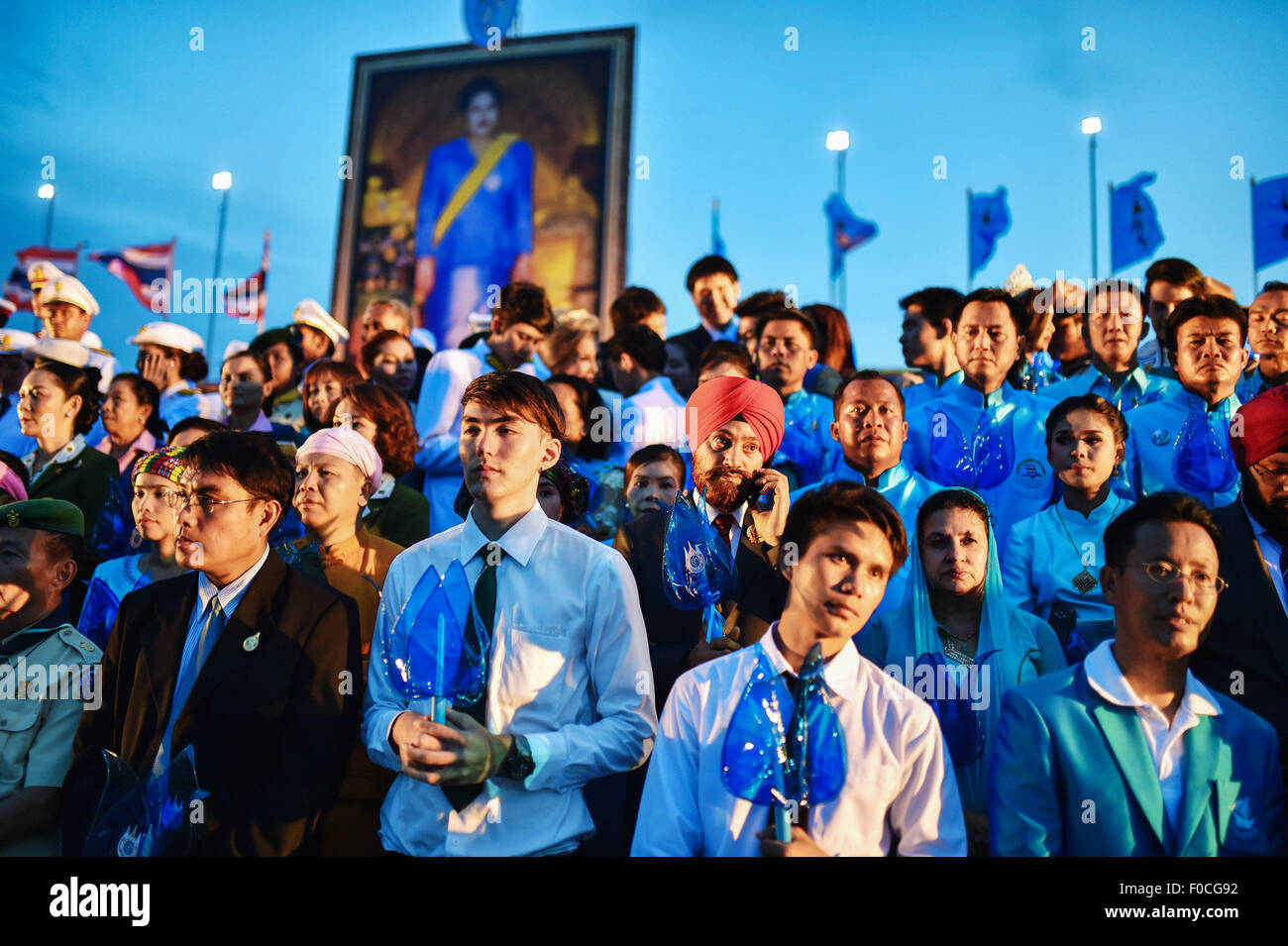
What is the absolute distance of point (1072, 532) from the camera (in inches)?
142

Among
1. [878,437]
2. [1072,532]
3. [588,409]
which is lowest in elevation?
[1072,532]

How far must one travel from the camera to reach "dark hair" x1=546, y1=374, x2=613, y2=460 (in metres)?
4.74

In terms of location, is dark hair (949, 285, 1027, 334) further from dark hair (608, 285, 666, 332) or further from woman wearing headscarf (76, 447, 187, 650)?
woman wearing headscarf (76, 447, 187, 650)

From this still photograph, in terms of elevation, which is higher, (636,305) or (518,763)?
(636,305)

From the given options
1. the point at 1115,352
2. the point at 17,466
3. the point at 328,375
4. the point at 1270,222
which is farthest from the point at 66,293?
the point at 1270,222

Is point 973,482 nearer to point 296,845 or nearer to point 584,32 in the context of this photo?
point 296,845

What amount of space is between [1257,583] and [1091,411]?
1051 mm

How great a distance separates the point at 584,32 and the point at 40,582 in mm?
13297

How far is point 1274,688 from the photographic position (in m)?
2.78

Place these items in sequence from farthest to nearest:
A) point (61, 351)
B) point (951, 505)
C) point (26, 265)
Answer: point (26, 265)
point (61, 351)
point (951, 505)

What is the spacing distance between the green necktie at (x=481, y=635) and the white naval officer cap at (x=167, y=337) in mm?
4859

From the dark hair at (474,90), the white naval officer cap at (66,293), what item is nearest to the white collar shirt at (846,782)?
the white naval officer cap at (66,293)

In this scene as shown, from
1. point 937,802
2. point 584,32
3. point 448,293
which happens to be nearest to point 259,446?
point 937,802

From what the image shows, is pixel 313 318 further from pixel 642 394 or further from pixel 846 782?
pixel 846 782
